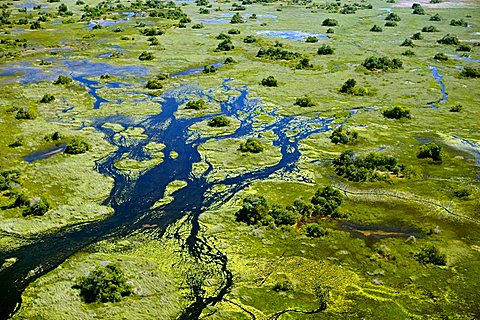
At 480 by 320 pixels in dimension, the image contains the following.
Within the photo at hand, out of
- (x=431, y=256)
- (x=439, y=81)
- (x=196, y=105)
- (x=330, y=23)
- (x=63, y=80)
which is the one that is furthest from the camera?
(x=330, y=23)

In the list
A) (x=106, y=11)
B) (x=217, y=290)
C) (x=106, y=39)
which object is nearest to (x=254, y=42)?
(x=106, y=39)

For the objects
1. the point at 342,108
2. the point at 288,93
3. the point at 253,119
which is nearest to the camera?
the point at 253,119

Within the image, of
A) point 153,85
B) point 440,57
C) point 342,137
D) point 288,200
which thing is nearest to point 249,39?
point 153,85

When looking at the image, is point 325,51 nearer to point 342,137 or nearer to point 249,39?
point 249,39

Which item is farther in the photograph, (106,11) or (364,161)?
(106,11)

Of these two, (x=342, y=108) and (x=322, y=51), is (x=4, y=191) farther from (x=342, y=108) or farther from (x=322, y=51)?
(x=322, y=51)

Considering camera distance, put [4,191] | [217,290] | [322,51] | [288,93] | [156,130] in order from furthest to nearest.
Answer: [322,51] → [288,93] → [156,130] → [4,191] → [217,290]

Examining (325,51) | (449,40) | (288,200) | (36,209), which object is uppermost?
(449,40)

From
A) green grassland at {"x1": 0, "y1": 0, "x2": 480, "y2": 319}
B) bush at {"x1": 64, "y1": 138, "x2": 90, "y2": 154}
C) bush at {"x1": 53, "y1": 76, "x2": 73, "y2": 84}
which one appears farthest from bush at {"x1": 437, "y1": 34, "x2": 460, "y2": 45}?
bush at {"x1": 64, "y1": 138, "x2": 90, "y2": 154}
